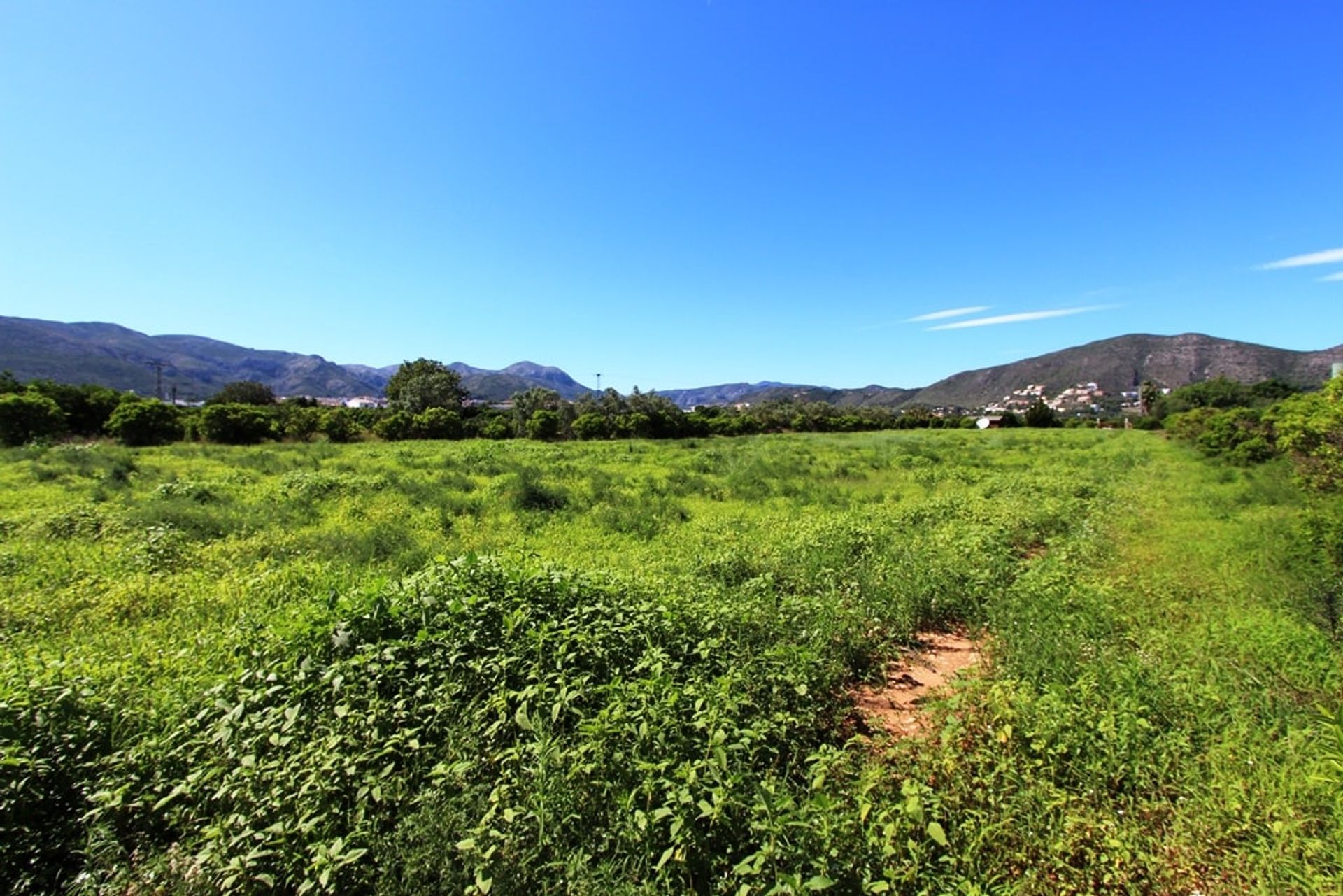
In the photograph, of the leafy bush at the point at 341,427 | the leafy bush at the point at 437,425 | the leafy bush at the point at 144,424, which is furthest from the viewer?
the leafy bush at the point at 437,425

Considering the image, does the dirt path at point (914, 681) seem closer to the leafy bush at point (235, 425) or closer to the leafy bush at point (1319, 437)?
the leafy bush at point (1319, 437)

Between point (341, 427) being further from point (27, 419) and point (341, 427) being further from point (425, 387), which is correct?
point (425, 387)

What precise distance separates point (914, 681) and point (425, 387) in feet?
207

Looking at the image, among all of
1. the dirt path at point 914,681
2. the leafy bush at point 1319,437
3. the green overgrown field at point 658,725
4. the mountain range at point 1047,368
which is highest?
the mountain range at point 1047,368

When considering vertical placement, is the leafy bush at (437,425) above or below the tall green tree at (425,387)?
below

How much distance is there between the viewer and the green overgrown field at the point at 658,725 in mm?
2660

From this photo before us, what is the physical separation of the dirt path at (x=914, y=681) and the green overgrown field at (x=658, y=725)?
0.17 meters

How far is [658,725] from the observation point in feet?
10.9

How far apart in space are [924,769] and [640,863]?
192cm

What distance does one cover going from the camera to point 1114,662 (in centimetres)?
449

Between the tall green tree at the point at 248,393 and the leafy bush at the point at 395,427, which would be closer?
the leafy bush at the point at 395,427

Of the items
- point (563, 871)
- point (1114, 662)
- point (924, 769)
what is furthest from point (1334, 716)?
point (563, 871)

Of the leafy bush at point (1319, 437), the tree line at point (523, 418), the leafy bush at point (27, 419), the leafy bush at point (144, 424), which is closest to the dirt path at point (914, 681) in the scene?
the leafy bush at point (1319, 437)

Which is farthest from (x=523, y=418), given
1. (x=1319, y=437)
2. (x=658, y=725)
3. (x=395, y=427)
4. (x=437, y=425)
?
(x=658, y=725)
